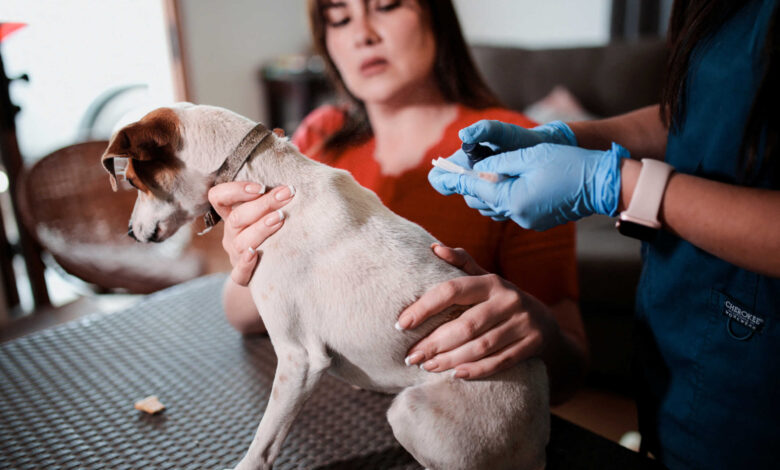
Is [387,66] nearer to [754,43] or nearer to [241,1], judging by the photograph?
[754,43]

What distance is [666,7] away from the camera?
407cm

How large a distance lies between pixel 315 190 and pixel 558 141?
0.43 m

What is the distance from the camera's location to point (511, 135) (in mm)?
767

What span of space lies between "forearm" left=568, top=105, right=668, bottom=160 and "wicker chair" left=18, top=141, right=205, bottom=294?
0.80 metres

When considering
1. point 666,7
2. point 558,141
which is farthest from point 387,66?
point 666,7

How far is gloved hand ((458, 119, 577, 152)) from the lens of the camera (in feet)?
2.32

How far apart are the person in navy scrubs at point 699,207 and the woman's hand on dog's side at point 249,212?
0.24 metres

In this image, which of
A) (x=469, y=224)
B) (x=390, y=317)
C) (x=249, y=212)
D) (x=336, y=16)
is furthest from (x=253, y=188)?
(x=336, y=16)

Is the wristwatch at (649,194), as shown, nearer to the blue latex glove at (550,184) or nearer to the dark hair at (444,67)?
the blue latex glove at (550,184)

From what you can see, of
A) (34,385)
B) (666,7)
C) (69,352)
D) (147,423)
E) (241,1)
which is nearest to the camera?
(147,423)

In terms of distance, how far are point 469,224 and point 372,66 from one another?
1.28 feet

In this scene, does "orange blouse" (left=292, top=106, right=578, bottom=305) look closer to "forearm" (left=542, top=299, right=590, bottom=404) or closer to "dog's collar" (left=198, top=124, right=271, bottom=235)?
"forearm" (left=542, top=299, right=590, bottom=404)

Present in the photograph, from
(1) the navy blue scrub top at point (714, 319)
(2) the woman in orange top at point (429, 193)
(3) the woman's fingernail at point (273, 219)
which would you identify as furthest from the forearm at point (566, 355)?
(3) the woman's fingernail at point (273, 219)

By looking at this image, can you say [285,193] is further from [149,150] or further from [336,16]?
[336,16]
